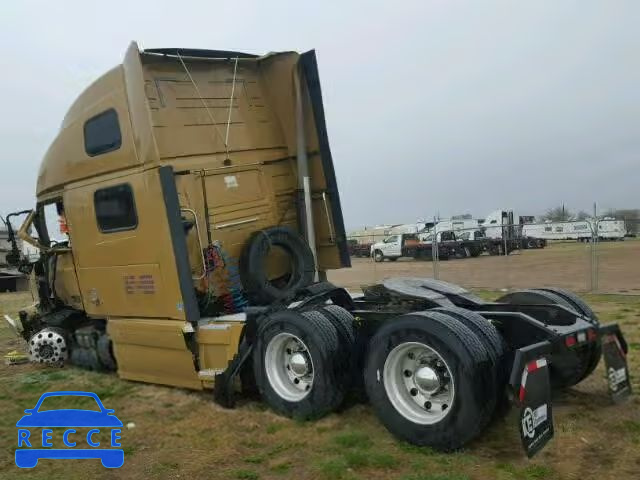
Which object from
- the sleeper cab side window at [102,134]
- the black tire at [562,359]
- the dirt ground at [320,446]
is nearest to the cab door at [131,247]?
the sleeper cab side window at [102,134]

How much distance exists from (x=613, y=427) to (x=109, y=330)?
5204mm

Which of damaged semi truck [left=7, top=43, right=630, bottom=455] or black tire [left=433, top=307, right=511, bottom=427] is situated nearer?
black tire [left=433, top=307, right=511, bottom=427]

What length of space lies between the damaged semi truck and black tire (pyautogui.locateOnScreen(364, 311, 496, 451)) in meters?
0.01

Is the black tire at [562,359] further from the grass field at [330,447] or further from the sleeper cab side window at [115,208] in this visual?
the sleeper cab side window at [115,208]

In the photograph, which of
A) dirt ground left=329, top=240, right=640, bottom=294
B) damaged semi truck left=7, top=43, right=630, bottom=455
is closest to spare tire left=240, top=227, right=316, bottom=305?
damaged semi truck left=7, top=43, right=630, bottom=455

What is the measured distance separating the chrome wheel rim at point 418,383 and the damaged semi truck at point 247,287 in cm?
1

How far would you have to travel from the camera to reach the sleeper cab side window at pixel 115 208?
20.2 feet

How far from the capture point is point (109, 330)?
677 centimetres

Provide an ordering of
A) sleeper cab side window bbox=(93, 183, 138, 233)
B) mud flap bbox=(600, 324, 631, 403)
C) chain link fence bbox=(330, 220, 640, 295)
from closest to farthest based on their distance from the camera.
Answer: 1. mud flap bbox=(600, 324, 631, 403)
2. sleeper cab side window bbox=(93, 183, 138, 233)
3. chain link fence bbox=(330, 220, 640, 295)

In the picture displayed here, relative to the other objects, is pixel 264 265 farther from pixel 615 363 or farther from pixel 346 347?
pixel 615 363

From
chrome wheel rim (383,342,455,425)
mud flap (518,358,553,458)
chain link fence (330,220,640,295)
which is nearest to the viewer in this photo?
mud flap (518,358,553,458)

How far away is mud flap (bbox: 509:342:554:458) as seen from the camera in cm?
355

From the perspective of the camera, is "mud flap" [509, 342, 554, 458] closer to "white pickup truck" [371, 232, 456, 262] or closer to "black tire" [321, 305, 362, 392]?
"black tire" [321, 305, 362, 392]

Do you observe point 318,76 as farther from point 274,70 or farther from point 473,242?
point 473,242
